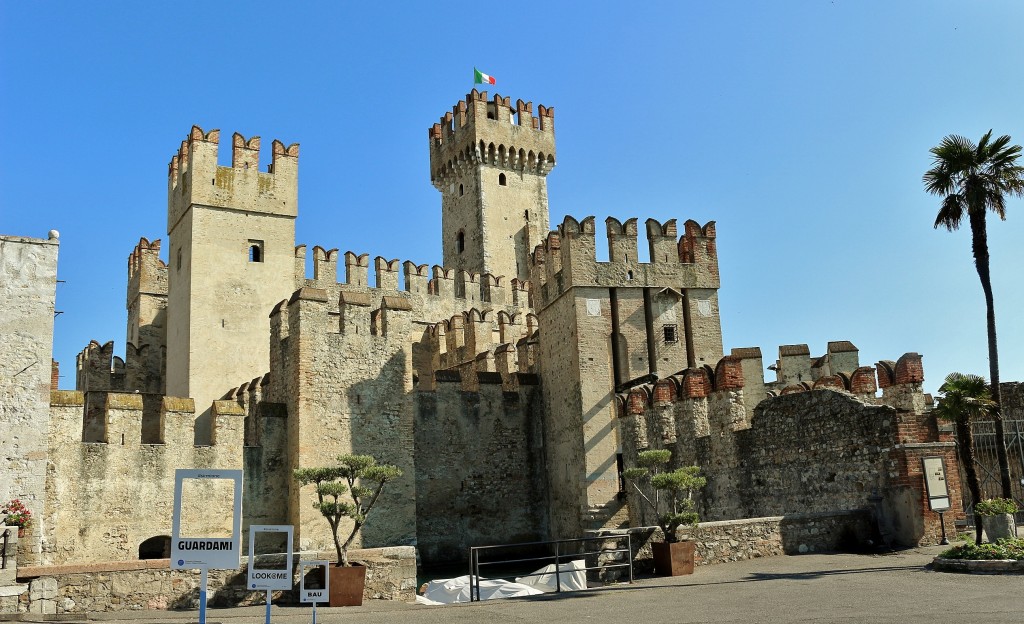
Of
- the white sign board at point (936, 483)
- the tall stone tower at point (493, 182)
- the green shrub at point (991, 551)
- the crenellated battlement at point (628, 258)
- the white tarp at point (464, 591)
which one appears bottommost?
the white tarp at point (464, 591)

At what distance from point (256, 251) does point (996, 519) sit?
70.7 ft

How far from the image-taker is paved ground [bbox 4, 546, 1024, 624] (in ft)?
32.6

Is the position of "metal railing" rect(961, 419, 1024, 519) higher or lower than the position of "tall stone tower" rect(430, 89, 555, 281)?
lower

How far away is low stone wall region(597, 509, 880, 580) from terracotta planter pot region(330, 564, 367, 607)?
436 centimetres

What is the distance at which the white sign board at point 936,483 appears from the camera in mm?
14820

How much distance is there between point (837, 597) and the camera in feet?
36.3

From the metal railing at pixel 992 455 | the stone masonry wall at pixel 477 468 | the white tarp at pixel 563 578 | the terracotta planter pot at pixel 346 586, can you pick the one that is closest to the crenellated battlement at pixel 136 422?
the stone masonry wall at pixel 477 468

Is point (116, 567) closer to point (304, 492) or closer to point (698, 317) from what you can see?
point (304, 492)

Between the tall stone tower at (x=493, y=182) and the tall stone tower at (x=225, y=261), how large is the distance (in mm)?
18012

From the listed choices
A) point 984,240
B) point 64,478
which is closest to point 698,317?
point 984,240

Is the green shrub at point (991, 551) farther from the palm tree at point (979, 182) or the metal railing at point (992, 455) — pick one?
the metal railing at point (992, 455)

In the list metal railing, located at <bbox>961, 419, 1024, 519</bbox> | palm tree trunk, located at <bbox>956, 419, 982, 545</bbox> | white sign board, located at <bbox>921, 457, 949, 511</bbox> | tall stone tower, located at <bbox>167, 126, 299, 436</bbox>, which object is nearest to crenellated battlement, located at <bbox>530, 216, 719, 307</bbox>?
metal railing, located at <bbox>961, 419, 1024, 519</bbox>

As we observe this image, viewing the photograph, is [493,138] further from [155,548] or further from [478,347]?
[155,548]

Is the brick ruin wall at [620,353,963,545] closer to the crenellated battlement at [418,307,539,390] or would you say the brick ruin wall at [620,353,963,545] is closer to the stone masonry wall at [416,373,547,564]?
the stone masonry wall at [416,373,547,564]
